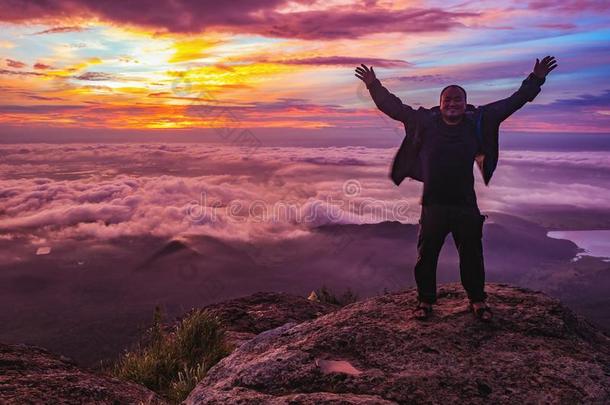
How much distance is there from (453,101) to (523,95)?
37.4 inches

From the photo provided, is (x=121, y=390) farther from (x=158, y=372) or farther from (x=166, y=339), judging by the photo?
(x=166, y=339)

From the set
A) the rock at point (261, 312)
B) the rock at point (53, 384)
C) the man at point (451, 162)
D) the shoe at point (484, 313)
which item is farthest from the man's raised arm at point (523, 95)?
the rock at point (261, 312)

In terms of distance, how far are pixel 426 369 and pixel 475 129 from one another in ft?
9.26

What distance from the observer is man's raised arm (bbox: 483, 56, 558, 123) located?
634 cm

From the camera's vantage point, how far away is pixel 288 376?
203 inches

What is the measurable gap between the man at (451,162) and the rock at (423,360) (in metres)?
0.37

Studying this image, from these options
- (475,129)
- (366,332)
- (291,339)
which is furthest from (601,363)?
(291,339)

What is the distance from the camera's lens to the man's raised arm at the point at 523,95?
249 inches

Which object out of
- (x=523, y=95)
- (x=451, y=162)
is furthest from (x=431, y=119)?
(x=523, y=95)

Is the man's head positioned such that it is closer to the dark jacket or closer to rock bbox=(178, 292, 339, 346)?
the dark jacket

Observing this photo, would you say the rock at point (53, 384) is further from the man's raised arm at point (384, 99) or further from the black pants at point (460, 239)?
the man's raised arm at point (384, 99)

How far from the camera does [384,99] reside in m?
6.46

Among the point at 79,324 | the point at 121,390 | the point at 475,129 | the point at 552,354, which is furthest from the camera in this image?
the point at 79,324

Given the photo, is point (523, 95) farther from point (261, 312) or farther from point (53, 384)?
point (261, 312)
